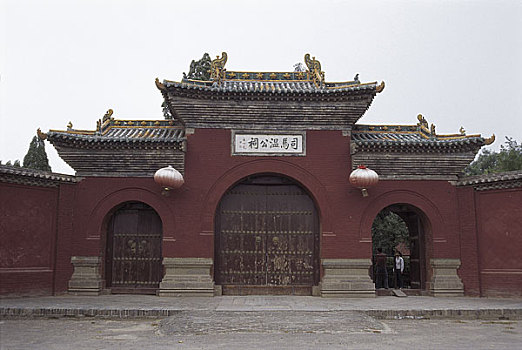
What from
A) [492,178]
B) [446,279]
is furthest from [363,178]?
[446,279]

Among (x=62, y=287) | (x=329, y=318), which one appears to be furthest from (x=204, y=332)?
(x=62, y=287)

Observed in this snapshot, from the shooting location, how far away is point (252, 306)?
945 cm

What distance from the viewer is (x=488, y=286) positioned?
1101 cm

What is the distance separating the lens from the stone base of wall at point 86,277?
11.0 meters

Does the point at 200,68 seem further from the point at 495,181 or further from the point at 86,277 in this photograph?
the point at 495,181

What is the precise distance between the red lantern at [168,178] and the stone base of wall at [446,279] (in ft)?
19.8

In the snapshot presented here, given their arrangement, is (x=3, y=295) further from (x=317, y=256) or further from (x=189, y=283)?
(x=317, y=256)

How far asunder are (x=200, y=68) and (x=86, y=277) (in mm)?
10751

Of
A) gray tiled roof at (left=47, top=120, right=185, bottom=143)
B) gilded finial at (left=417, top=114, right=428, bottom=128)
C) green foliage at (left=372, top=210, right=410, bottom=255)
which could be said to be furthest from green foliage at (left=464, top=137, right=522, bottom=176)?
gray tiled roof at (left=47, top=120, right=185, bottom=143)

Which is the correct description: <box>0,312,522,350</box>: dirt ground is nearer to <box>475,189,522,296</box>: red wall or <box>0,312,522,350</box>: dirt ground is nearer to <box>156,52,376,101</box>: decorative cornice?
<box>475,189,522,296</box>: red wall

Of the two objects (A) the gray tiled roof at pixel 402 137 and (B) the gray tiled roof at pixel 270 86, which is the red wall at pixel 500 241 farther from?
(B) the gray tiled roof at pixel 270 86

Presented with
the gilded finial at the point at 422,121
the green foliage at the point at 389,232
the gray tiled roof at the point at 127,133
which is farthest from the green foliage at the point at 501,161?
the gray tiled roof at the point at 127,133

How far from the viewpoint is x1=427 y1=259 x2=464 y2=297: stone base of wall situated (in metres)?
11.2

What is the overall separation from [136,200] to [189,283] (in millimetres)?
2248
